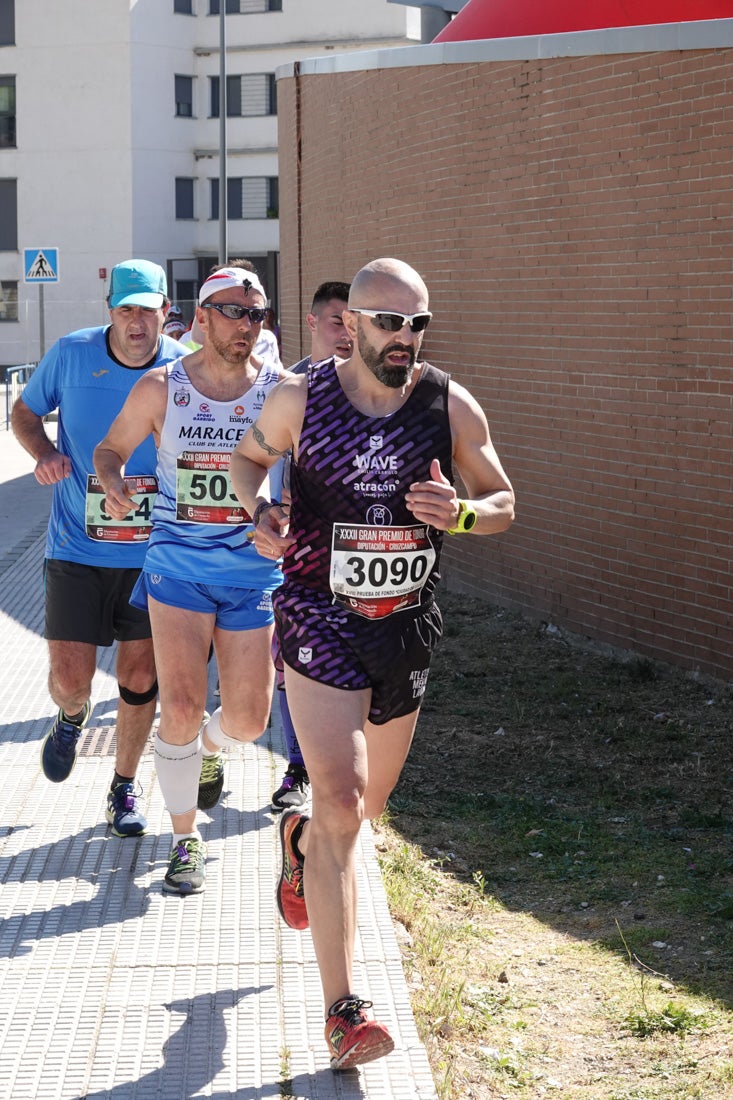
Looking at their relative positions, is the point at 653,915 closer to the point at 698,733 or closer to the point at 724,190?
the point at 698,733

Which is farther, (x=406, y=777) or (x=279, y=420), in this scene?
(x=406, y=777)

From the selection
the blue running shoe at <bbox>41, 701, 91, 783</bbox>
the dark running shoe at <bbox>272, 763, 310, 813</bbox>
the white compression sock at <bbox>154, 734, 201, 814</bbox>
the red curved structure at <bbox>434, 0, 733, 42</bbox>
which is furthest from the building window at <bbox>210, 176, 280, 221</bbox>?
the white compression sock at <bbox>154, 734, 201, 814</bbox>

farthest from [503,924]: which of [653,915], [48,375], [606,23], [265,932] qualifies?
[606,23]

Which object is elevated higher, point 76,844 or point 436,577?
point 436,577

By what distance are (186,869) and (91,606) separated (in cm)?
124

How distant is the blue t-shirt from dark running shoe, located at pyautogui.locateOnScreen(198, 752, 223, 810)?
2.79 ft

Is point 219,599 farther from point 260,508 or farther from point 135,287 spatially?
point 135,287

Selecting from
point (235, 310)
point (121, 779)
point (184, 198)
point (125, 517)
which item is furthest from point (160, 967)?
point (184, 198)

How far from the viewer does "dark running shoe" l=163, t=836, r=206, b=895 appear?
544 centimetres

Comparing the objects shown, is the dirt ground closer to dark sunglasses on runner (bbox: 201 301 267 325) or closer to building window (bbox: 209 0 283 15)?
dark sunglasses on runner (bbox: 201 301 267 325)

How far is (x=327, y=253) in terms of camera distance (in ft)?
52.6

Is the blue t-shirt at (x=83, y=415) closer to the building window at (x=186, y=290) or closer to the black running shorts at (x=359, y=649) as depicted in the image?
the black running shorts at (x=359, y=649)

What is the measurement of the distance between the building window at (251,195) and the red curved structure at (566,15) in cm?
3967

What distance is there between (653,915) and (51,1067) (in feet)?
8.39
